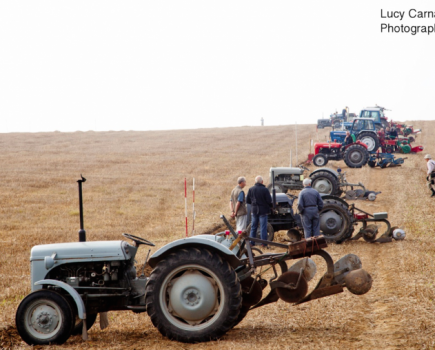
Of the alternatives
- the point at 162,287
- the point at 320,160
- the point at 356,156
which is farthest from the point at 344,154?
the point at 162,287

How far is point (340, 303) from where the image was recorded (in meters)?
7.52

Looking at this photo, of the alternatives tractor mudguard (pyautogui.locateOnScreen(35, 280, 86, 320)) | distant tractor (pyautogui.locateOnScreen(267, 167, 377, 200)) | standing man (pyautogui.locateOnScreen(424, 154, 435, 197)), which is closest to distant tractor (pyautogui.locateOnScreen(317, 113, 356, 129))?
standing man (pyautogui.locateOnScreen(424, 154, 435, 197))

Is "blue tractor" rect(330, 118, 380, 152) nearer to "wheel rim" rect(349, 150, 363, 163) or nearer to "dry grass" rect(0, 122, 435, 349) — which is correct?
"dry grass" rect(0, 122, 435, 349)

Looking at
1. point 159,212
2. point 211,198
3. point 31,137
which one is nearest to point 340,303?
point 159,212

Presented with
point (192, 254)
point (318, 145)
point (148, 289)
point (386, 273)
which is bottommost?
point (386, 273)

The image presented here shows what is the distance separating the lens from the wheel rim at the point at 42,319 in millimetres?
6137

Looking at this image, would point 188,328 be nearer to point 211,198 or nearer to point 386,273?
point 386,273

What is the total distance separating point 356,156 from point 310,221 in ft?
50.1

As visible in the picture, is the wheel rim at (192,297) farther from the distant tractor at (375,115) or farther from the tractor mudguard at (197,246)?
the distant tractor at (375,115)

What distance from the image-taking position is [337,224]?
12555 millimetres

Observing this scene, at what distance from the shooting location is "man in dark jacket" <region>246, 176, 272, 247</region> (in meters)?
11.8

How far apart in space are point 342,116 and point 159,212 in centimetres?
2775

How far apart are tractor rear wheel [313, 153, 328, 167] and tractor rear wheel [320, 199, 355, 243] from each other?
A: 13221 mm

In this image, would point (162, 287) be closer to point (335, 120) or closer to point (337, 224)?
point (337, 224)
